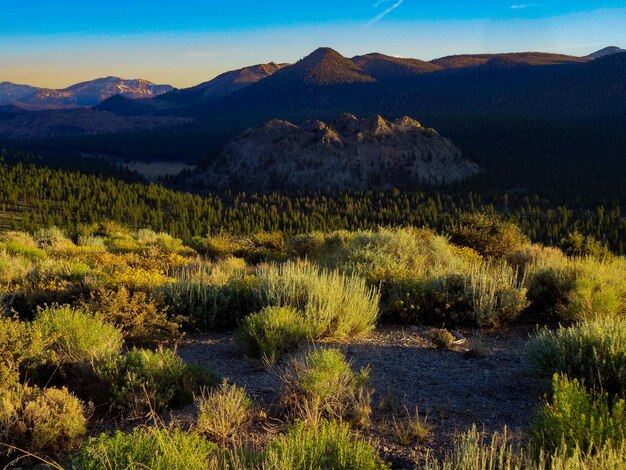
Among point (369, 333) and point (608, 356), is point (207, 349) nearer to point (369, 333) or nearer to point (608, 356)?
point (369, 333)

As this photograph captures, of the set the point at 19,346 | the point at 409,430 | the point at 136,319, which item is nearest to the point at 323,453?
the point at 409,430

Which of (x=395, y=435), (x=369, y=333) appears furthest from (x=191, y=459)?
(x=369, y=333)

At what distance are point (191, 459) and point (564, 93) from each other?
15521 centimetres

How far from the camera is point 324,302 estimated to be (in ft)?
23.6

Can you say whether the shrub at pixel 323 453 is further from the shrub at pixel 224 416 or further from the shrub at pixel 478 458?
the shrub at pixel 224 416

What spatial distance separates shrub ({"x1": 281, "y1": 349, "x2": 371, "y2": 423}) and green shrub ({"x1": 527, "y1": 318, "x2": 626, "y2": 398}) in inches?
74.5

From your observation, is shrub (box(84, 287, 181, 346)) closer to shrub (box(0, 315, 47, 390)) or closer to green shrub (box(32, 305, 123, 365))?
green shrub (box(32, 305, 123, 365))

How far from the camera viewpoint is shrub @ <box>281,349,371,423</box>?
4625mm

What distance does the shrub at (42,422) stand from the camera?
4.34 meters

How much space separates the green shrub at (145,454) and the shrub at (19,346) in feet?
7.34

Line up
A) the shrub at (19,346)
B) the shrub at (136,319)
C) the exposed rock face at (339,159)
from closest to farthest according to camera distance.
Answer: the shrub at (19,346), the shrub at (136,319), the exposed rock face at (339,159)

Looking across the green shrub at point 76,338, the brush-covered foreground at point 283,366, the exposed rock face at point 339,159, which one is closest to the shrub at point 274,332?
the brush-covered foreground at point 283,366

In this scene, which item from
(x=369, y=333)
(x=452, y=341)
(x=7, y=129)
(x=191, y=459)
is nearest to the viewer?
(x=191, y=459)

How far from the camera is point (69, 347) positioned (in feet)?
19.0
